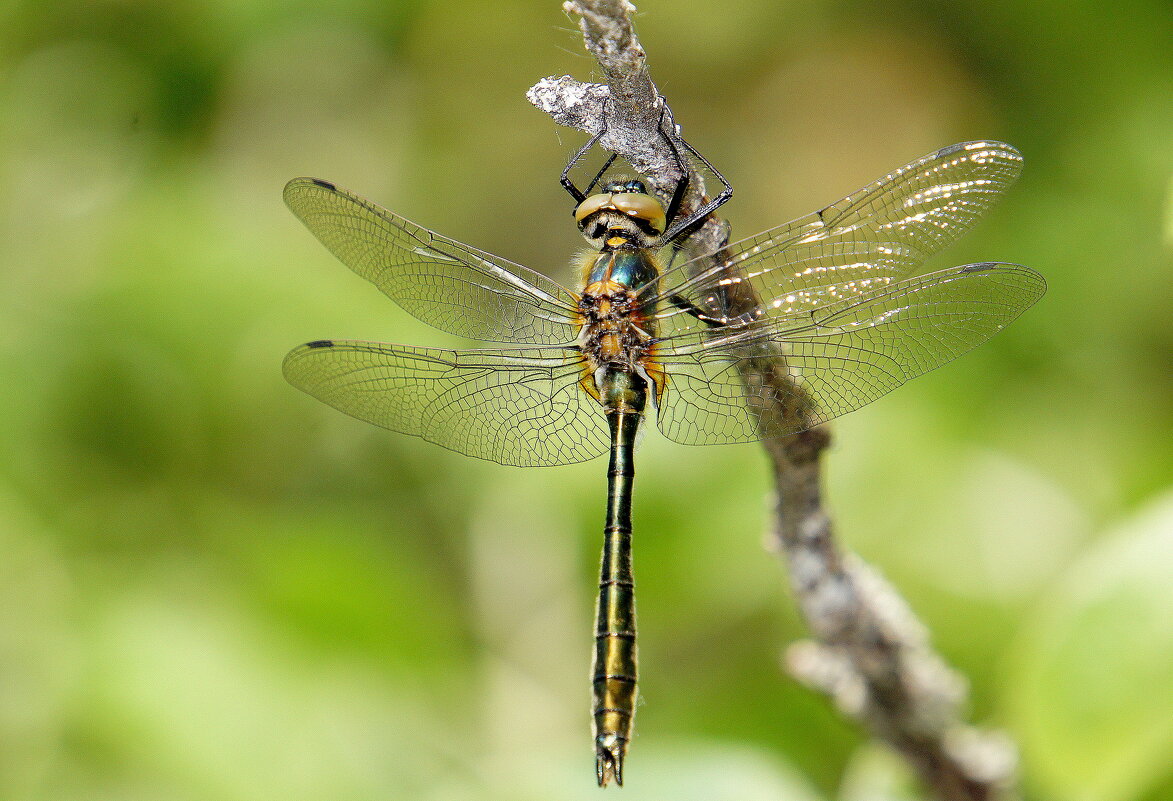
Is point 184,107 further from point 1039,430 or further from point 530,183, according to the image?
point 1039,430

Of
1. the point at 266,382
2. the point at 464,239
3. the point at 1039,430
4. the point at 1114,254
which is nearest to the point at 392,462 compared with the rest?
the point at 266,382

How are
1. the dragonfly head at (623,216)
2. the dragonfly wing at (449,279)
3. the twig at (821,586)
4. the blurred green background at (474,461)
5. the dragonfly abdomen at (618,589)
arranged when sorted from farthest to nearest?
the blurred green background at (474,461) → the dragonfly wing at (449,279) → the dragonfly head at (623,216) → the dragonfly abdomen at (618,589) → the twig at (821,586)

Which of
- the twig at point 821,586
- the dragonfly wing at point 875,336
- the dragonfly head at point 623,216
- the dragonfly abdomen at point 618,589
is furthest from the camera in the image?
the dragonfly head at point 623,216

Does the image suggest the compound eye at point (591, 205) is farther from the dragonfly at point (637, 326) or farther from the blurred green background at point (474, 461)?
the blurred green background at point (474, 461)

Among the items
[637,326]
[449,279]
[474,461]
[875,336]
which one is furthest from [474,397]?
[875,336]

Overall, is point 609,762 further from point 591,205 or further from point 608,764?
point 591,205

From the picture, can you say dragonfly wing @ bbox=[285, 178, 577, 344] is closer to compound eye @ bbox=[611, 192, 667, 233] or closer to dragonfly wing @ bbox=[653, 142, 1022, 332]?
compound eye @ bbox=[611, 192, 667, 233]

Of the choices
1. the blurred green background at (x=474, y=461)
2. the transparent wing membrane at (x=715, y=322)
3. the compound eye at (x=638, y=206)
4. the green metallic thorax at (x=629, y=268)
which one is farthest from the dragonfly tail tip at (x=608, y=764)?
the compound eye at (x=638, y=206)
